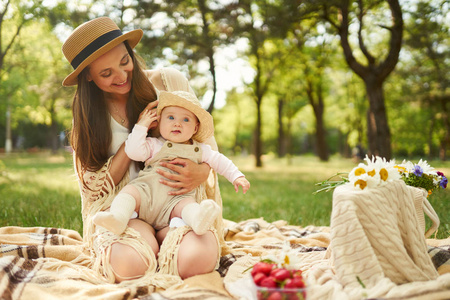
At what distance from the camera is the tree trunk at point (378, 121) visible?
784 centimetres

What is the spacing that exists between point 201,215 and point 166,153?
0.62 meters

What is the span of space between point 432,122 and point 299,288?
2599 centimetres

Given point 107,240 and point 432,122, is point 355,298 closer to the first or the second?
point 107,240

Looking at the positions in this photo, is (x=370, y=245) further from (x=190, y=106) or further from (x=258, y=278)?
(x=190, y=106)

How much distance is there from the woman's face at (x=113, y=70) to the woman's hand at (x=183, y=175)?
2.32 feet

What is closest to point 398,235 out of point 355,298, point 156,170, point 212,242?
point 355,298

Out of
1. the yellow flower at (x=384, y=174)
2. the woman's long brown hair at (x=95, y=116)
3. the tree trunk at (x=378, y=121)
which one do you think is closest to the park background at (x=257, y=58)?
the tree trunk at (x=378, y=121)

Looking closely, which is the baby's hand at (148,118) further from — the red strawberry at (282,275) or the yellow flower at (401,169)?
the yellow flower at (401,169)

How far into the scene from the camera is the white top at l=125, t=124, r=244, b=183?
2535 millimetres

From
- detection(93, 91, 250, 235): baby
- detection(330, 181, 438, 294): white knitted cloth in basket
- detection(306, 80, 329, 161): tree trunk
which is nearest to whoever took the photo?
detection(330, 181, 438, 294): white knitted cloth in basket

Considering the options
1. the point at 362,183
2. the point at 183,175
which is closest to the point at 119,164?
the point at 183,175

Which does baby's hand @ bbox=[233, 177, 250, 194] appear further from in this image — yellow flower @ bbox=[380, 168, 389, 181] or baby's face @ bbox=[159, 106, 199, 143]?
yellow flower @ bbox=[380, 168, 389, 181]

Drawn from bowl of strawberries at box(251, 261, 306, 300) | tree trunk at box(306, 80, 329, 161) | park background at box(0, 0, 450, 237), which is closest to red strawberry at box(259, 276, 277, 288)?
bowl of strawberries at box(251, 261, 306, 300)

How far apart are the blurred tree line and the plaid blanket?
1.01m
